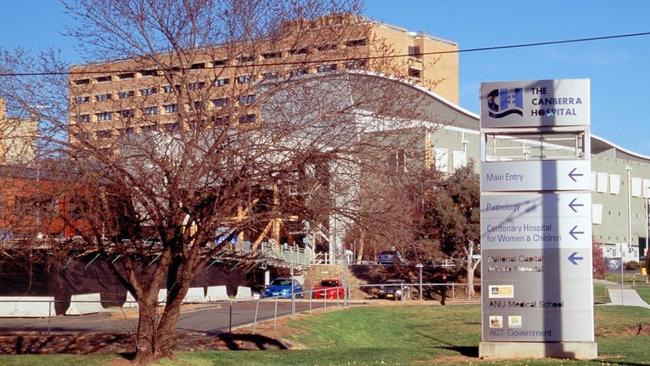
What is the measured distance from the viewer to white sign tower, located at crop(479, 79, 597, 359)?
2227 cm

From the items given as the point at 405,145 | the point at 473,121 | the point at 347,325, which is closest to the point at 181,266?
the point at 405,145

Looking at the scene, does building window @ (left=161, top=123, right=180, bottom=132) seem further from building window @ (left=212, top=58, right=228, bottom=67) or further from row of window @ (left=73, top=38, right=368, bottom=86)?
building window @ (left=212, top=58, right=228, bottom=67)

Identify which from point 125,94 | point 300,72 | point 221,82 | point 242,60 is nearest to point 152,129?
point 125,94

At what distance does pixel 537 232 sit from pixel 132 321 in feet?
59.1

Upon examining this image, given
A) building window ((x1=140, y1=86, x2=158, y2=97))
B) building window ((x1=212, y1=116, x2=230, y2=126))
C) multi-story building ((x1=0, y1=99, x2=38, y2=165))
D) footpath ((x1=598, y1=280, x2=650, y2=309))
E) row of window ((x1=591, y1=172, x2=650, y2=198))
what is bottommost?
footpath ((x1=598, y1=280, x2=650, y2=309))

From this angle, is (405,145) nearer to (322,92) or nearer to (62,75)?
(322,92)

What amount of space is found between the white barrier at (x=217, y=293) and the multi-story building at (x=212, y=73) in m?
32.3

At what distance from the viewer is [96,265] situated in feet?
141

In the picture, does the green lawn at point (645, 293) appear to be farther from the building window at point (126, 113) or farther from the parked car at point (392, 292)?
the building window at point (126, 113)

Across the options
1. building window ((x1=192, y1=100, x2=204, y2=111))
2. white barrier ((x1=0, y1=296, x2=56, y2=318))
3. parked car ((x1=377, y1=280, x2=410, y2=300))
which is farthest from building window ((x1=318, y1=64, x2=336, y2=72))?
parked car ((x1=377, y1=280, x2=410, y2=300))

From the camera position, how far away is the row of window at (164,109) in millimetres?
20219

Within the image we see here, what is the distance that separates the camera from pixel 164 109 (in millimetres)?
20797

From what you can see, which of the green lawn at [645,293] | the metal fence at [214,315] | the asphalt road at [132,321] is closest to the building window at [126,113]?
the asphalt road at [132,321]

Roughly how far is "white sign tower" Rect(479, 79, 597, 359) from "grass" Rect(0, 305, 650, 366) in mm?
1126
